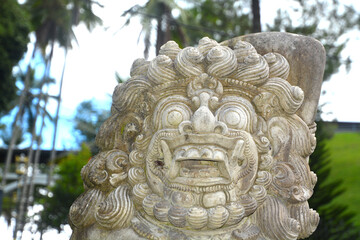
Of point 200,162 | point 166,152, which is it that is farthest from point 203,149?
point 166,152

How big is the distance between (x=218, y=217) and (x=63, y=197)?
7.18m

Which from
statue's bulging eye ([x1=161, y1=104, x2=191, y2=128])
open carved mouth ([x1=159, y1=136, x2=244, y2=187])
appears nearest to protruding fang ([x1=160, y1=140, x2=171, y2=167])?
open carved mouth ([x1=159, y1=136, x2=244, y2=187])

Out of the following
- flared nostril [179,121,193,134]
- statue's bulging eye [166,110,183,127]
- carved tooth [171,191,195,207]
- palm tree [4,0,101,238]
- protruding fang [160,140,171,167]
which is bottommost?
carved tooth [171,191,195,207]

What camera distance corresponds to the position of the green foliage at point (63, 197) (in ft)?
28.9

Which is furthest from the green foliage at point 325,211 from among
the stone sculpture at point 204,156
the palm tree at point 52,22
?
the palm tree at point 52,22

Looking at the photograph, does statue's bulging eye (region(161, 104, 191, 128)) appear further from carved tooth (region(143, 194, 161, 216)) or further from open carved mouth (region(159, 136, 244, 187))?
carved tooth (region(143, 194, 161, 216))

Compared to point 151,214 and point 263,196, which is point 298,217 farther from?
point 151,214

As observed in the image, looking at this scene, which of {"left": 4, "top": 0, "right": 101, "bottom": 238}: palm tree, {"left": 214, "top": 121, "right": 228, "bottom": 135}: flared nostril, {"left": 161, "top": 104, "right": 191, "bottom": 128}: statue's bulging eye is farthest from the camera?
{"left": 4, "top": 0, "right": 101, "bottom": 238}: palm tree

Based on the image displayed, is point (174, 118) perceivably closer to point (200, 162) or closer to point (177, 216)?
point (200, 162)

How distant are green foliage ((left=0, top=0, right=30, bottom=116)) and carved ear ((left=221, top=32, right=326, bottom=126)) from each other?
9379mm

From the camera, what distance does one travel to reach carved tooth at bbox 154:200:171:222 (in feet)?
9.36

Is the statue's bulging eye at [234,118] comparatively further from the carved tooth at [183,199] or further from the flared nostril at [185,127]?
the carved tooth at [183,199]

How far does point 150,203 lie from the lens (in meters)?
2.94

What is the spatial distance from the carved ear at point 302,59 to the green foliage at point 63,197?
6055 mm
